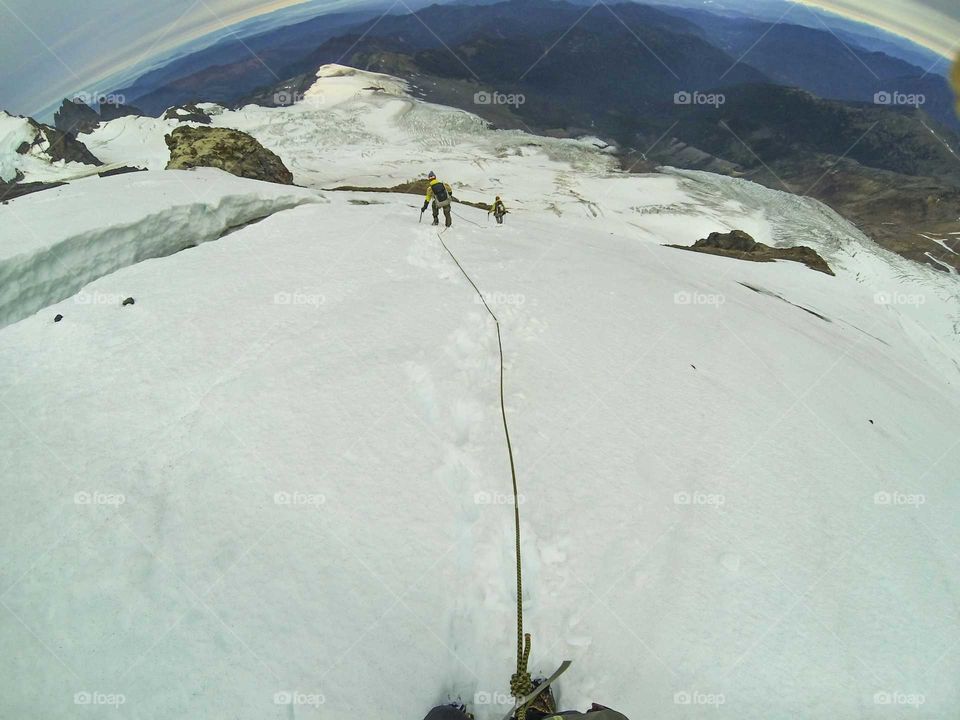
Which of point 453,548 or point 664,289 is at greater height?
point 453,548

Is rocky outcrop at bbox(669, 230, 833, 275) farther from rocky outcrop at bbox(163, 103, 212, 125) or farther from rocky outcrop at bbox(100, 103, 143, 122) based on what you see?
rocky outcrop at bbox(100, 103, 143, 122)

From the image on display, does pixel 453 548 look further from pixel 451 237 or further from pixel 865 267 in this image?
pixel 865 267

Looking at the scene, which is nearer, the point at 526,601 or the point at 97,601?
the point at 97,601

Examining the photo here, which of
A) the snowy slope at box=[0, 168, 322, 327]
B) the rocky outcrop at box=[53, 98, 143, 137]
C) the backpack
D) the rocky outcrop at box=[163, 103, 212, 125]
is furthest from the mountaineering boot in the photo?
the rocky outcrop at box=[53, 98, 143, 137]

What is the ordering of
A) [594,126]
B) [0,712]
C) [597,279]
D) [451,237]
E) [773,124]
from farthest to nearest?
[594,126] → [773,124] → [451,237] → [597,279] → [0,712]

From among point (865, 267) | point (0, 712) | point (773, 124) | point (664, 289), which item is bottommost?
point (773, 124)

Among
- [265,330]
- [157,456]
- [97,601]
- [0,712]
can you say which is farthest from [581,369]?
[0,712]

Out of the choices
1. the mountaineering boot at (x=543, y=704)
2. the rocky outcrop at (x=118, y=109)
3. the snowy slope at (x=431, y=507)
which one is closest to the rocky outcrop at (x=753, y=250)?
the snowy slope at (x=431, y=507)

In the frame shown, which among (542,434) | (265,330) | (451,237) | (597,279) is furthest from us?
(451,237)
